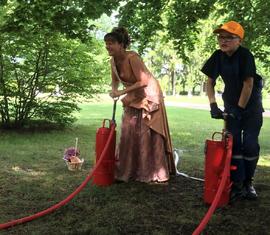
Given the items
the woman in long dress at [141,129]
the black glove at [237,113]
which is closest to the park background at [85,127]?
the woman in long dress at [141,129]

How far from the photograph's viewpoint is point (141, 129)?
17.7 ft

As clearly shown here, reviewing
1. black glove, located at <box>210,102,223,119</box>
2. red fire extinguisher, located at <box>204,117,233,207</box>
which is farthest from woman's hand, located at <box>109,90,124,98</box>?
red fire extinguisher, located at <box>204,117,233,207</box>

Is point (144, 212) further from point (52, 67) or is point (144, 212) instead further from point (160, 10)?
point (52, 67)

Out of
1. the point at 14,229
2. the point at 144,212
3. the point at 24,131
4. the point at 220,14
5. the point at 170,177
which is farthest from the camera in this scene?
the point at 24,131

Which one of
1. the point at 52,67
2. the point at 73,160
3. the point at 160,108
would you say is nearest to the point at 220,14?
the point at 160,108

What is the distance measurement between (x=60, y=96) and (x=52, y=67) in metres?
0.72

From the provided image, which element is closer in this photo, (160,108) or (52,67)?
(160,108)

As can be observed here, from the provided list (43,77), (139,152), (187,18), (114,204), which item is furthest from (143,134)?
(43,77)

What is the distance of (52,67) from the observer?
34.4 feet

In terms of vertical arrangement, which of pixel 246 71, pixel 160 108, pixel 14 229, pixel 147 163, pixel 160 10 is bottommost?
pixel 14 229

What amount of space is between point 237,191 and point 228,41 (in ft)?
5.06

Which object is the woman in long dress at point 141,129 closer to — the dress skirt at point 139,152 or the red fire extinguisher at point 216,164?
the dress skirt at point 139,152

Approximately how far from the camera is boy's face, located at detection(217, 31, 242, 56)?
4.33 m

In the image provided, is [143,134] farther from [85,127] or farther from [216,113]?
[85,127]
